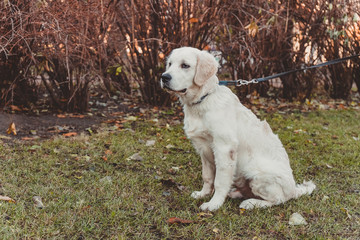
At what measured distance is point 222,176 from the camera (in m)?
3.14

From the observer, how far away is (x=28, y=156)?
4.16 metres

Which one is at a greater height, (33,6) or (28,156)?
(33,6)

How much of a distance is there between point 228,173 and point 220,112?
531 mm

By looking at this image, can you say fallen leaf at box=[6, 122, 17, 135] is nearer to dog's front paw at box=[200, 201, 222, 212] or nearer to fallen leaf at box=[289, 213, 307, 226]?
dog's front paw at box=[200, 201, 222, 212]

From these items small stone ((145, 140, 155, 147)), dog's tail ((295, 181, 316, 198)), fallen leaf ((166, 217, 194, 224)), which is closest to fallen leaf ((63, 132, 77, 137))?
small stone ((145, 140, 155, 147))

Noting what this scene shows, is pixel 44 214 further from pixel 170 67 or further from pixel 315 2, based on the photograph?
pixel 315 2

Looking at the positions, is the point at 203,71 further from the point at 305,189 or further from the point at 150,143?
the point at 150,143

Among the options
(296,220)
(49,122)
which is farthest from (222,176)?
(49,122)

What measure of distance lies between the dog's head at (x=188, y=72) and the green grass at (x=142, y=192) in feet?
3.36

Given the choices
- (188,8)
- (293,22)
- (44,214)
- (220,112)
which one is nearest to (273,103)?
(293,22)

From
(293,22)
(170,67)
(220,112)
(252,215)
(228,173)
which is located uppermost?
(293,22)

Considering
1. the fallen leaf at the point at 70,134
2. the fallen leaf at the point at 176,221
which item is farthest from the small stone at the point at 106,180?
the fallen leaf at the point at 70,134

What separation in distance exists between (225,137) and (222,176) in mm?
342

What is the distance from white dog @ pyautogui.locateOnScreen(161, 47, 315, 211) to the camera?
3.14m
